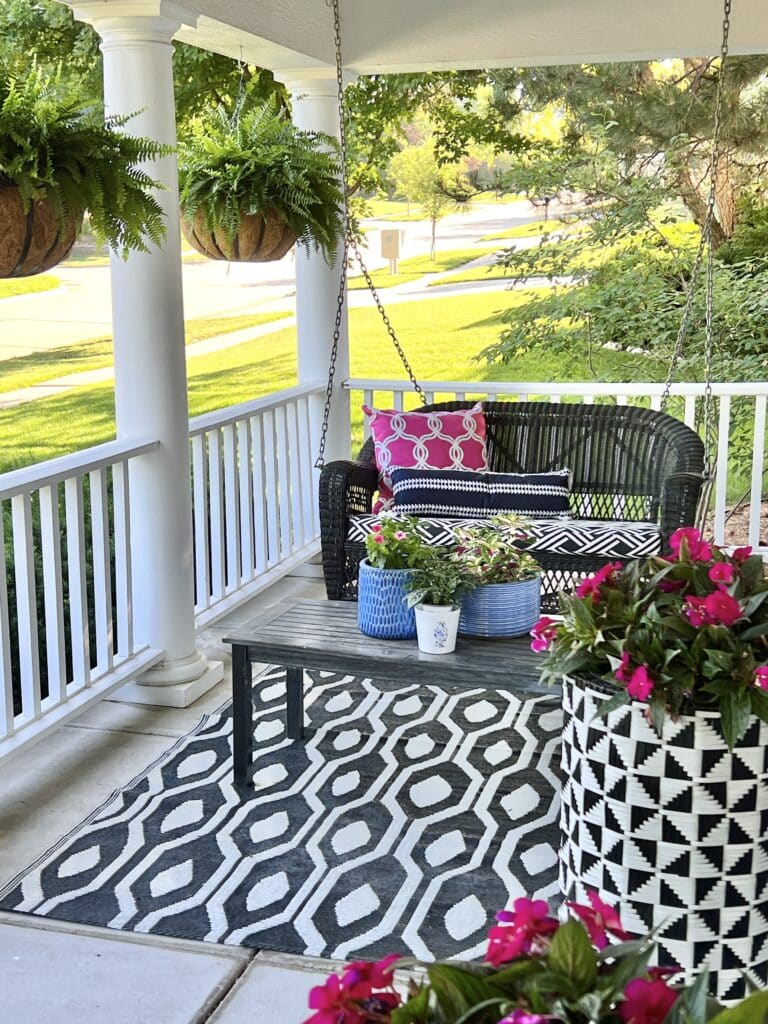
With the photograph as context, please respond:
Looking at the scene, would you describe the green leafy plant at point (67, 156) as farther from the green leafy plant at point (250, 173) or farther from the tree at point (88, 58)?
the tree at point (88, 58)

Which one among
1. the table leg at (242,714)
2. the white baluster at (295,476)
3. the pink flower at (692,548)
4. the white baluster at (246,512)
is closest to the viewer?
the pink flower at (692,548)

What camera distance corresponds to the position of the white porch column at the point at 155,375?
12.3 ft

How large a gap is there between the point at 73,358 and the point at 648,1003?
11.1 metres

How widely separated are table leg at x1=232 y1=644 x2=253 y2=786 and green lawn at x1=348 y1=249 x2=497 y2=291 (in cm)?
877

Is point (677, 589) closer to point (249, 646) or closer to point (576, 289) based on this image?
point (249, 646)

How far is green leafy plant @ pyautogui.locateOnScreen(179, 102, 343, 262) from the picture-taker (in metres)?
4.11

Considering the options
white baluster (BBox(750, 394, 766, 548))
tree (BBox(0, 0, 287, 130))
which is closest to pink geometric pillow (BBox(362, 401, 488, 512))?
white baluster (BBox(750, 394, 766, 548))

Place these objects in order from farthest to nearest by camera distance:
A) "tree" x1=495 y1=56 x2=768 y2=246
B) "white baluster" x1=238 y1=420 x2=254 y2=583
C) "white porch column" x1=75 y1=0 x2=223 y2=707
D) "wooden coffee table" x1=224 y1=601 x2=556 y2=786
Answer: "tree" x1=495 y1=56 x2=768 y2=246, "white baluster" x1=238 y1=420 x2=254 y2=583, "white porch column" x1=75 y1=0 x2=223 y2=707, "wooden coffee table" x1=224 y1=601 x2=556 y2=786

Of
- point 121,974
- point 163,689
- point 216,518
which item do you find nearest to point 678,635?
point 121,974

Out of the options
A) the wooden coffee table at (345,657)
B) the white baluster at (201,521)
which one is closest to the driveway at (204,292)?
the white baluster at (201,521)

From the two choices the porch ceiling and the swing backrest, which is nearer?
the porch ceiling

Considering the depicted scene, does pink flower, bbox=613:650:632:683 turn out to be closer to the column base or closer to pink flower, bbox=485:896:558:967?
pink flower, bbox=485:896:558:967

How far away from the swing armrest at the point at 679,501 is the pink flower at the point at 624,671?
6.77ft

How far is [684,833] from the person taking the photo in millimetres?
2119
